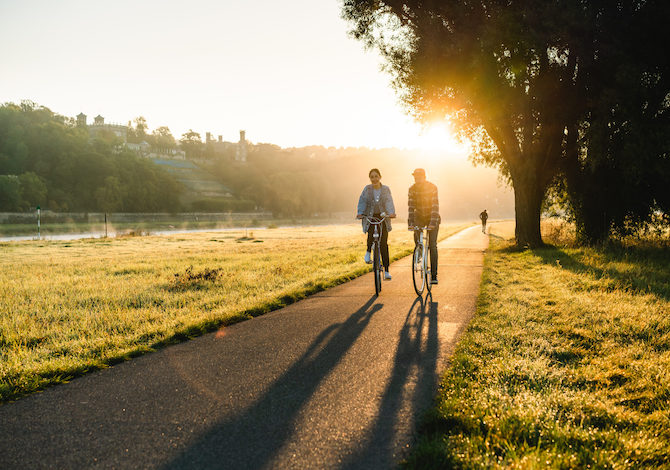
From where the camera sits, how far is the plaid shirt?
23.8ft

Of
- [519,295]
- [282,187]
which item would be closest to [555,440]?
[519,295]

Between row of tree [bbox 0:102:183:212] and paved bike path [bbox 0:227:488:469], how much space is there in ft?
312

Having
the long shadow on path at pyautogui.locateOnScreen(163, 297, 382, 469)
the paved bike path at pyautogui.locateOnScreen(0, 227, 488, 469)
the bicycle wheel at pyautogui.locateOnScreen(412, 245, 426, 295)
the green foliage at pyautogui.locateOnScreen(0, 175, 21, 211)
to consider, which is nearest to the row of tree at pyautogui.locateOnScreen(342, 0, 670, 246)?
the bicycle wheel at pyautogui.locateOnScreen(412, 245, 426, 295)

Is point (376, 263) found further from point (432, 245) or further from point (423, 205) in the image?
point (423, 205)

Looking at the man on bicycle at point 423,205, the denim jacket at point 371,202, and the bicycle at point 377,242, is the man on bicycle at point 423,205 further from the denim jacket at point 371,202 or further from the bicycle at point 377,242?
the bicycle at point 377,242

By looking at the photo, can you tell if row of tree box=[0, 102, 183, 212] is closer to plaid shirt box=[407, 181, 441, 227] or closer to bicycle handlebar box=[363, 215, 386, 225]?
bicycle handlebar box=[363, 215, 386, 225]

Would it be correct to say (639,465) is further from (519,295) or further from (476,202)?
(476,202)

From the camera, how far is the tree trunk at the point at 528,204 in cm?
1585

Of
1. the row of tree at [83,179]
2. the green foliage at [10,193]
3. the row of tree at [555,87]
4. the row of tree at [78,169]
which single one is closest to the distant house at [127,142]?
the row of tree at [83,179]

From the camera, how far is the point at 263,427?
283 cm

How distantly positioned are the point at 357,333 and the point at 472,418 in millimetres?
2394

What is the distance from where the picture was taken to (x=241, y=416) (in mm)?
2998

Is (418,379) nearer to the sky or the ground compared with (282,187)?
nearer to the ground

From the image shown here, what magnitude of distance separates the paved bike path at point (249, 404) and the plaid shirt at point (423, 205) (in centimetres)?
226
